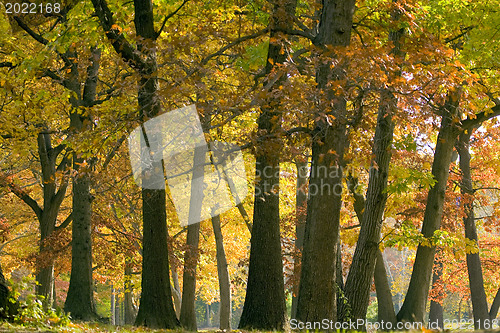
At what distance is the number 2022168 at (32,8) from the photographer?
13975mm

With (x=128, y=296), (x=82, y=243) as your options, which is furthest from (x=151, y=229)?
(x=128, y=296)

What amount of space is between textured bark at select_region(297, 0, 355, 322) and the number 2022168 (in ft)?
27.1

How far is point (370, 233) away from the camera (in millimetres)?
Answer: 11891

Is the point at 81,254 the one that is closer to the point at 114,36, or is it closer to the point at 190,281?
the point at 190,281

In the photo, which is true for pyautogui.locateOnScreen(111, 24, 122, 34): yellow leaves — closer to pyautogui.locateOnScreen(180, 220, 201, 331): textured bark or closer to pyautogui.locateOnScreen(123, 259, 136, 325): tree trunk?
pyautogui.locateOnScreen(180, 220, 201, 331): textured bark

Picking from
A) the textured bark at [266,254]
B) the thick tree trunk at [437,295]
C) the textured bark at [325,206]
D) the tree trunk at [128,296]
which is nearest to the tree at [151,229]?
the textured bark at [266,254]

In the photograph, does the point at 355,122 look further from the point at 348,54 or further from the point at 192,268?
the point at 192,268

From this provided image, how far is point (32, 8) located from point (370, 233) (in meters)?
10.3

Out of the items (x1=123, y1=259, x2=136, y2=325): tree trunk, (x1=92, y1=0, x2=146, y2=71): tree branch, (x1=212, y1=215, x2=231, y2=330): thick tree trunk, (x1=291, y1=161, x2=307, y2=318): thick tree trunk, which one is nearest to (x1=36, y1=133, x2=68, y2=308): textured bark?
(x1=123, y1=259, x2=136, y2=325): tree trunk

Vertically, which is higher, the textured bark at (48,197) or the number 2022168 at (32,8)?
the number 2022168 at (32,8)

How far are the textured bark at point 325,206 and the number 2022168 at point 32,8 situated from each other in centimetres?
825

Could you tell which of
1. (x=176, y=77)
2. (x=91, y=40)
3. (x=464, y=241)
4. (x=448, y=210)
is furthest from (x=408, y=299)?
(x=91, y=40)

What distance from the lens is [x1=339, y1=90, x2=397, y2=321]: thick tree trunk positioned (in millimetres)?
11633

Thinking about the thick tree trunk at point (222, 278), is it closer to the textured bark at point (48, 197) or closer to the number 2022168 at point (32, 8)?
the textured bark at point (48, 197)
